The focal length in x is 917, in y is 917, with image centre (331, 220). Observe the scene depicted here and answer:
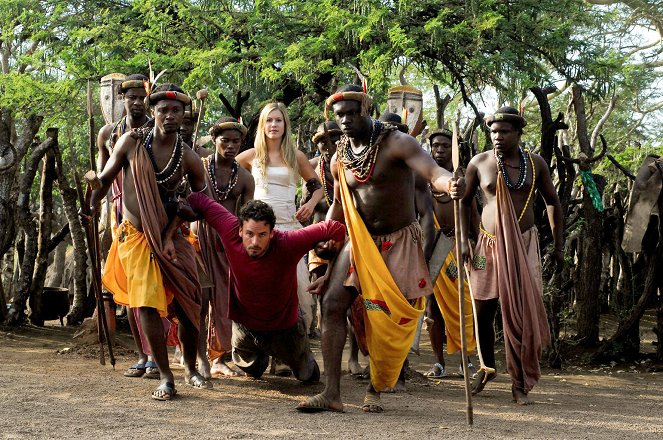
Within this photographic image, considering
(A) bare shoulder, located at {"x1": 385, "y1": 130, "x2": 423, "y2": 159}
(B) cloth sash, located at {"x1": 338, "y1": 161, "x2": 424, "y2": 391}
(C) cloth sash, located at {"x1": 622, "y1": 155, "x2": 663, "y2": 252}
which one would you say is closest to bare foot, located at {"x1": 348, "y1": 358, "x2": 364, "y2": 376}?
(B) cloth sash, located at {"x1": 338, "y1": 161, "x2": 424, "y2": 391}

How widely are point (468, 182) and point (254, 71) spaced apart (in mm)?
5165

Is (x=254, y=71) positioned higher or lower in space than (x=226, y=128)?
higher

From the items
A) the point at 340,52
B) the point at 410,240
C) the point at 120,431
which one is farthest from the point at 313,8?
the point at 120,431

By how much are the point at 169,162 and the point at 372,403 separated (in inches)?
81.3

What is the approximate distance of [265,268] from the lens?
572 cm

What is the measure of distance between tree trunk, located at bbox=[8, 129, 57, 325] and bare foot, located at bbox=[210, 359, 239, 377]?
155 inches

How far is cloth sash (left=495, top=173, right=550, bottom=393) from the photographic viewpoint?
20.5ft

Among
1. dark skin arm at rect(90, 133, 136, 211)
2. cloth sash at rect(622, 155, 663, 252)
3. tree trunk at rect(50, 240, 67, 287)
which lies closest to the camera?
dark skin arm at rect(90, 133, 136, 211)

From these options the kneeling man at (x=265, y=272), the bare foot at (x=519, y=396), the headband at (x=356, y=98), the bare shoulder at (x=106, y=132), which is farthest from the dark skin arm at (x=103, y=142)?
the bare foot at (x=519, y=396)

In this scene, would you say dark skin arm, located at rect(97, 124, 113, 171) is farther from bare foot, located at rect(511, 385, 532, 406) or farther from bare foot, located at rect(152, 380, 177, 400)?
bare foot, located at rect(511, 385, 532, 406)

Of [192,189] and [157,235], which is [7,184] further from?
[157,235]

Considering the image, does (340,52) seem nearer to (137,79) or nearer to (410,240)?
(137,79)

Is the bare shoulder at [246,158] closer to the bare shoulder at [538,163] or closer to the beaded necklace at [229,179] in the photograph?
the beaded necklace at [229,179]

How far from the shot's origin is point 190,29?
469 inches
